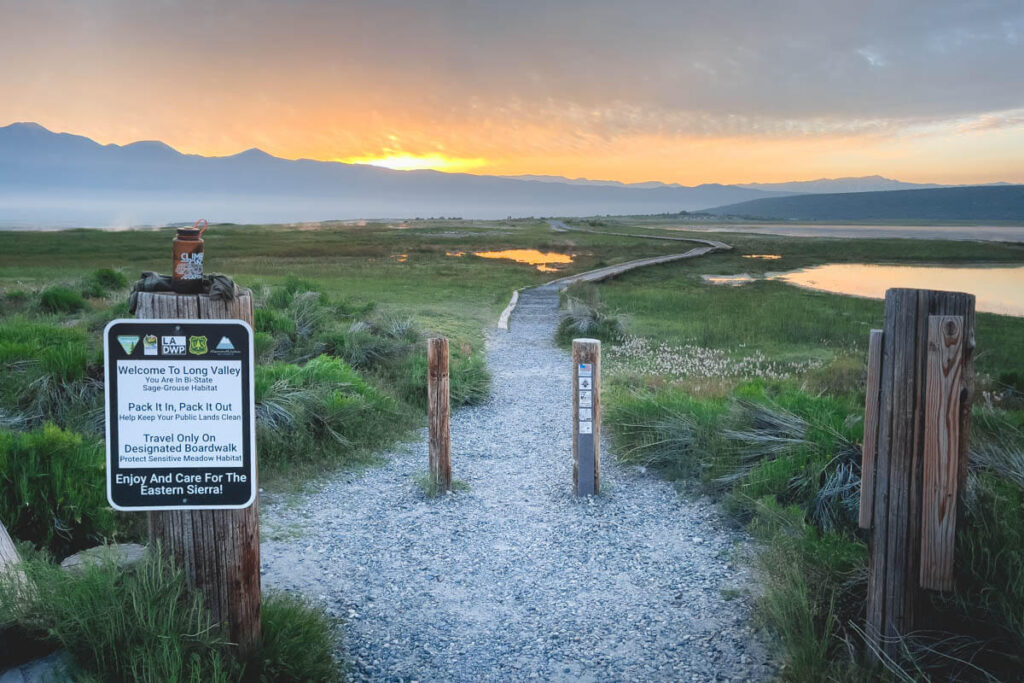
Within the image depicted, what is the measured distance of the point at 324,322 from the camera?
12.9m

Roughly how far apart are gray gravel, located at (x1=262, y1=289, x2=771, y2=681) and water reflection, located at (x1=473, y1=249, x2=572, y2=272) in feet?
103

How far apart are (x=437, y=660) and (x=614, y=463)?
12.2 feet

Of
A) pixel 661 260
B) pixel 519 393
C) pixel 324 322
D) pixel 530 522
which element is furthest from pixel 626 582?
pixel 661 260

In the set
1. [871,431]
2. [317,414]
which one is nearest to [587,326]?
[317,414]

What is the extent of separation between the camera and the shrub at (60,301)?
1363 cm

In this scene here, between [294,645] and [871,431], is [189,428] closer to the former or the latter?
[294,645]

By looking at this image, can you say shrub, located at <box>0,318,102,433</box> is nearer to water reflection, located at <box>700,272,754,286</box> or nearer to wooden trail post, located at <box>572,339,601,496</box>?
wooden trail post, located at <box>572,339,601,496</box>

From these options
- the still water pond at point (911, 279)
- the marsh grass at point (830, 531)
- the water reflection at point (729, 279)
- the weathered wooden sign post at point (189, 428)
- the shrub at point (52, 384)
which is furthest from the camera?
the water reflection at point (729, 279)

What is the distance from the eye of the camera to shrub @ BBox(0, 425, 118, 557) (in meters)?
4.66

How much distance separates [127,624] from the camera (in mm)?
2818

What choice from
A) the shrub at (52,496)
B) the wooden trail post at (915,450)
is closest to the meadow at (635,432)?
the shrub at (52,496)

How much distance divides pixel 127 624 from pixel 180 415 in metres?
0.86

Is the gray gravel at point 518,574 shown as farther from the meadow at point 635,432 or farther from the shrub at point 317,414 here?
the shrub at point 317,414

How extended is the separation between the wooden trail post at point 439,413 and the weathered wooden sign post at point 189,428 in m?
3.47
